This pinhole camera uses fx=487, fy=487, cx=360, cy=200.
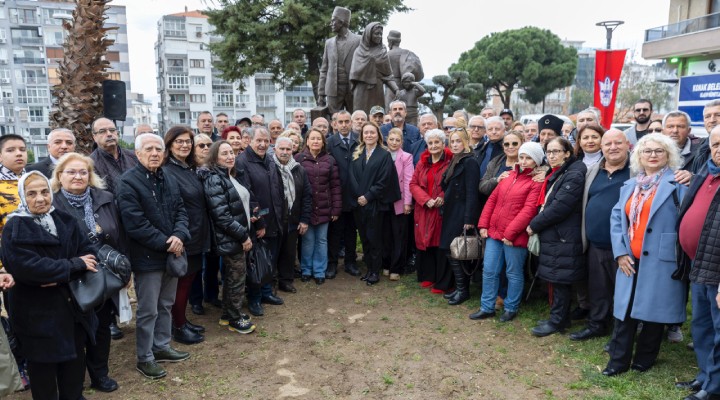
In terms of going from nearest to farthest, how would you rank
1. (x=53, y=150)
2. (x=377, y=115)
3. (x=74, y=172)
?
(x=74, y=172) → (x=53, y=150) → (x=377, y=115)

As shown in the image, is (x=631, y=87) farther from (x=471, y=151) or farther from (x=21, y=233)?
(x=21, y=233)

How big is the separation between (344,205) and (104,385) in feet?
11.5

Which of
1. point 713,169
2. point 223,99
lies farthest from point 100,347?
point 223,99

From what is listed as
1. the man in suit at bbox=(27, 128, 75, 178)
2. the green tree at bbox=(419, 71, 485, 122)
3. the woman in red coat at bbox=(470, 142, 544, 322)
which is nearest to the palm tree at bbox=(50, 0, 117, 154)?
the man in suit at bbox=(27, 128, 75, 178)

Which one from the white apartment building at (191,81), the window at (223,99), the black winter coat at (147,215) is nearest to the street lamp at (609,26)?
the black winter coat at (147,215)

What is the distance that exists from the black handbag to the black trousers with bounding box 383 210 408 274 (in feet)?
6.22

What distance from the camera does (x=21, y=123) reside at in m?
48.2

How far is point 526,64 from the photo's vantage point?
4422 cm

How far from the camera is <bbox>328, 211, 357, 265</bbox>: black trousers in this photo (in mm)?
6633

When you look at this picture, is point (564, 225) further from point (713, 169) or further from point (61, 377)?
point (61, 377)

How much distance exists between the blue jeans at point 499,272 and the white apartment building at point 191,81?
168 feet

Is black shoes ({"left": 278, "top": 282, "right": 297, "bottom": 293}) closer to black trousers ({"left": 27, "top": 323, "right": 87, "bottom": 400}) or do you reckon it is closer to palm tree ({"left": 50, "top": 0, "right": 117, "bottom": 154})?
black trousers ({"left": 27, "top": 323, "right": 87, "bottom": 400})

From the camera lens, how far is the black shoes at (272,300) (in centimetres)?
566

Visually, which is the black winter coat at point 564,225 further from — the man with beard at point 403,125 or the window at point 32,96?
the window at point 32,96
